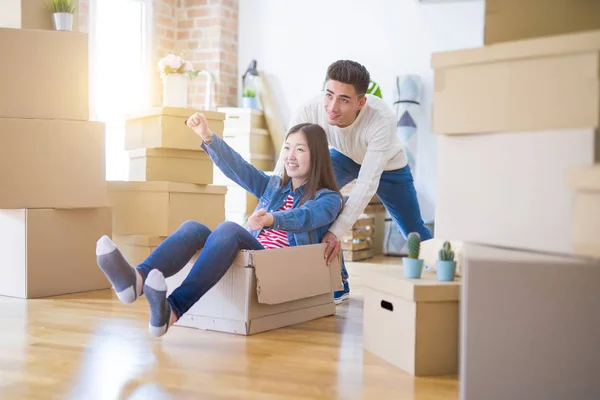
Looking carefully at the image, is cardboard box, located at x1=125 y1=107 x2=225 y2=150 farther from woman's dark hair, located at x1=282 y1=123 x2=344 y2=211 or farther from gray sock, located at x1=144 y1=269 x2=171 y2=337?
gray sock, located at x1=144 y1=269 x2=171 y2=337

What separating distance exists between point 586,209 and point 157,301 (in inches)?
40.5

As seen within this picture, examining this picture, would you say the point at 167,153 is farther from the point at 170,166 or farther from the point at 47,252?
the point at 47,252

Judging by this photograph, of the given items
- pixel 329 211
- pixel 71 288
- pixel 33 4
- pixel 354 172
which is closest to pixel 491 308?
pixel 329 211

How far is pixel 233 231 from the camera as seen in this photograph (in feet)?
6.54

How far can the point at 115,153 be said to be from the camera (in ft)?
15.6

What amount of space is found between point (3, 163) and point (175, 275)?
92 cm

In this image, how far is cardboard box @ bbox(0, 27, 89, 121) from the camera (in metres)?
2.59

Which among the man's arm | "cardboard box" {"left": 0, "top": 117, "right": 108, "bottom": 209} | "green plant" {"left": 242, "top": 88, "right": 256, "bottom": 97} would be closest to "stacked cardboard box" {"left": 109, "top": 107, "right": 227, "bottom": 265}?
"cardboard box" {"left": 0, "top": 117, "right": 108, "bottom": 209}

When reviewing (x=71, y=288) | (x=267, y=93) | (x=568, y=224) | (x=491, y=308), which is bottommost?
(x=71, y=288)

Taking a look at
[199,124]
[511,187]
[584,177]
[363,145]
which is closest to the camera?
[584,177]

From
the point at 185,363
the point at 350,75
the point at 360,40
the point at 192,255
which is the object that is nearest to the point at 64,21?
the point at 350,75

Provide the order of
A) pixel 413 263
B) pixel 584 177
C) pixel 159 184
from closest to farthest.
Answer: pixel 584 177 < pixel 413 263 < pixel 159 184

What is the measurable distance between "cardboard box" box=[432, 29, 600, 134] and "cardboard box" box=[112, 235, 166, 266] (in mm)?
1989

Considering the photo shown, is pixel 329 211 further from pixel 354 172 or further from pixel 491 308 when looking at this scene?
pixel 491 308
